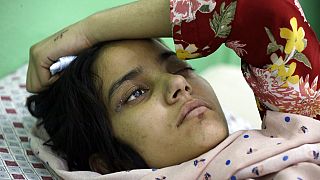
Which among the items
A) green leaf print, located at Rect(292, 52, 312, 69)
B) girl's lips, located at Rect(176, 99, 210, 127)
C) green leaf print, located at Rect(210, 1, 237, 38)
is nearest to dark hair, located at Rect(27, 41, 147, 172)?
girl's lips, located at Rect(176, 99, 210, 127)

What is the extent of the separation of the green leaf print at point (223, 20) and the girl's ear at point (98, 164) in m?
0.35

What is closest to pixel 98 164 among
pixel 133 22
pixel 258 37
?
pixel 133 22

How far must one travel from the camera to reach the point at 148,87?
3.73 ft

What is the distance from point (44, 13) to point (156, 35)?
546 mm

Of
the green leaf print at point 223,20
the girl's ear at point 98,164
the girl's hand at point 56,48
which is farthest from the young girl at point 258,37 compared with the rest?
the girl's ear at point 98,164

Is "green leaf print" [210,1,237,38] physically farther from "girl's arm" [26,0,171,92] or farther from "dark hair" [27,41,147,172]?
"dark hair" [27,41,147,172]

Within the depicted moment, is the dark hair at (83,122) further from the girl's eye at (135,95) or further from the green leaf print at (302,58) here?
the green leaf print at (302,58)

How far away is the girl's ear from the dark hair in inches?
0.4

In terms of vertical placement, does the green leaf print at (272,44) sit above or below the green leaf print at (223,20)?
below

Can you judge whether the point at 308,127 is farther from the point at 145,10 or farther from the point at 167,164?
the point at 145,10

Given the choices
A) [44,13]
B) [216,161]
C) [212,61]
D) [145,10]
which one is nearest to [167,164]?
[216,161]

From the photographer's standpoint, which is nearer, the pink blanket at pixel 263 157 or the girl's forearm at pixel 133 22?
the pink blanket at pixel 263 157

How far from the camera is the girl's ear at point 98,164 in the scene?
119 centimetres

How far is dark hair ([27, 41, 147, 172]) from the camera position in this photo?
1.14m
